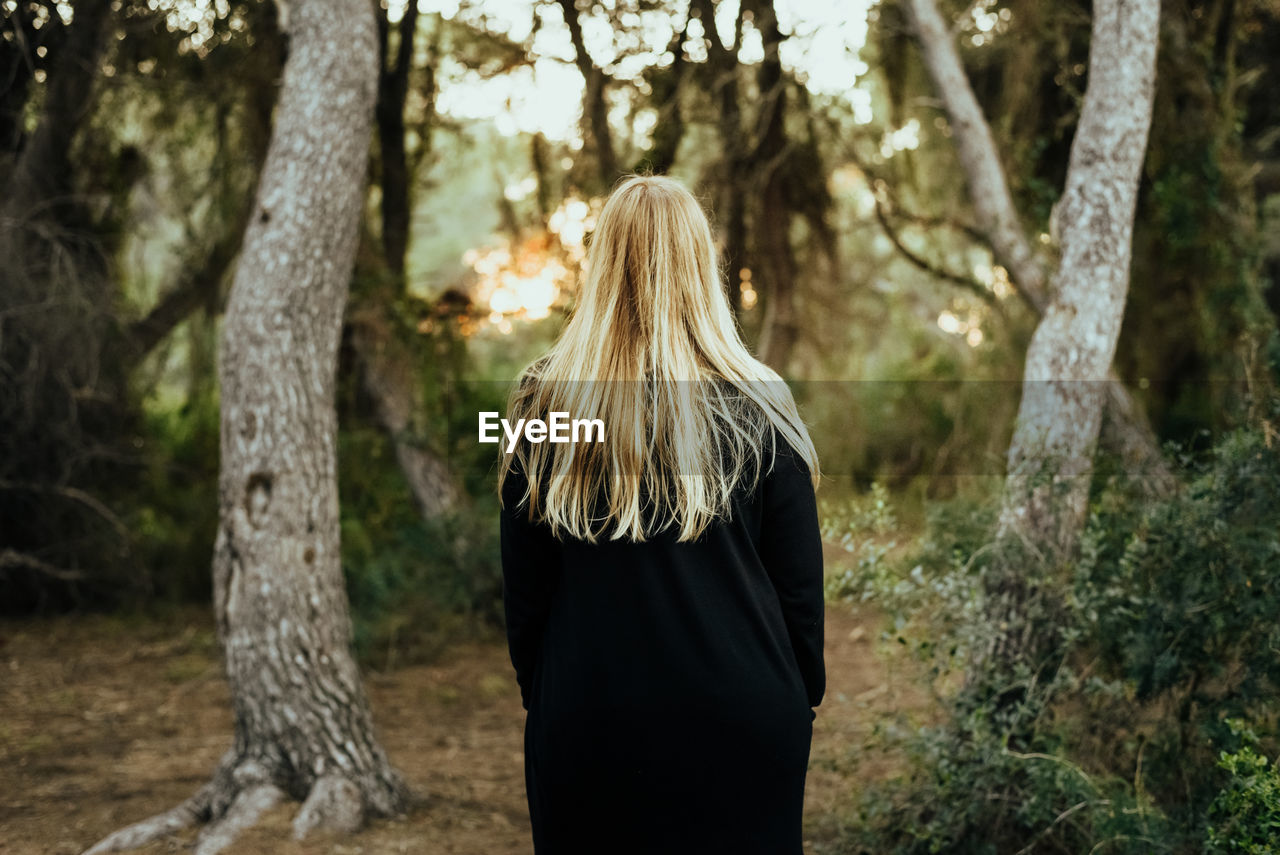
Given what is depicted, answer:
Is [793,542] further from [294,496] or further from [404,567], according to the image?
[404,567]

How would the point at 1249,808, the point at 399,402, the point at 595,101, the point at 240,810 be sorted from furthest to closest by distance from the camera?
1. the point at 595,101
2. the point at 399,402
3. the point at 240,810
4. the point at 1249,808

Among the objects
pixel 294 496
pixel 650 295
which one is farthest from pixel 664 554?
pixel 294 496

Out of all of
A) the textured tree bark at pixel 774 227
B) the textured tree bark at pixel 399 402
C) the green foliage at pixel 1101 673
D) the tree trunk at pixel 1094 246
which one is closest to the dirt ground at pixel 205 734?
the green foliage at pixel 1101 673

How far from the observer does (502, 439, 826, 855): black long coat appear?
6.31 feet

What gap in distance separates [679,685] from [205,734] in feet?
16.2

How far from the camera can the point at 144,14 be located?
710 cm

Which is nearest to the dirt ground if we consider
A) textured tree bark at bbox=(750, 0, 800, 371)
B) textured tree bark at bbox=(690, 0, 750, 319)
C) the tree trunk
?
the tree trunk

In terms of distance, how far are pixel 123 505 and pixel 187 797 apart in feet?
12.5

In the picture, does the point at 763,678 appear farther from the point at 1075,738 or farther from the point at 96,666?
the point at 96,666

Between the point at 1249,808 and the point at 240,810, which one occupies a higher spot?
the point at 1249,808

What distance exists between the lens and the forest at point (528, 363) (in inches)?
144

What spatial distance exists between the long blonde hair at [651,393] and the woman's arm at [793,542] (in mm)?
45

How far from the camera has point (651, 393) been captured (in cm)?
194

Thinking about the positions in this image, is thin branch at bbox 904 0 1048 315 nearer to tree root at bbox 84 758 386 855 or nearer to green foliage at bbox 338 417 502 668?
green foliage at bbox 338 417 502 668
